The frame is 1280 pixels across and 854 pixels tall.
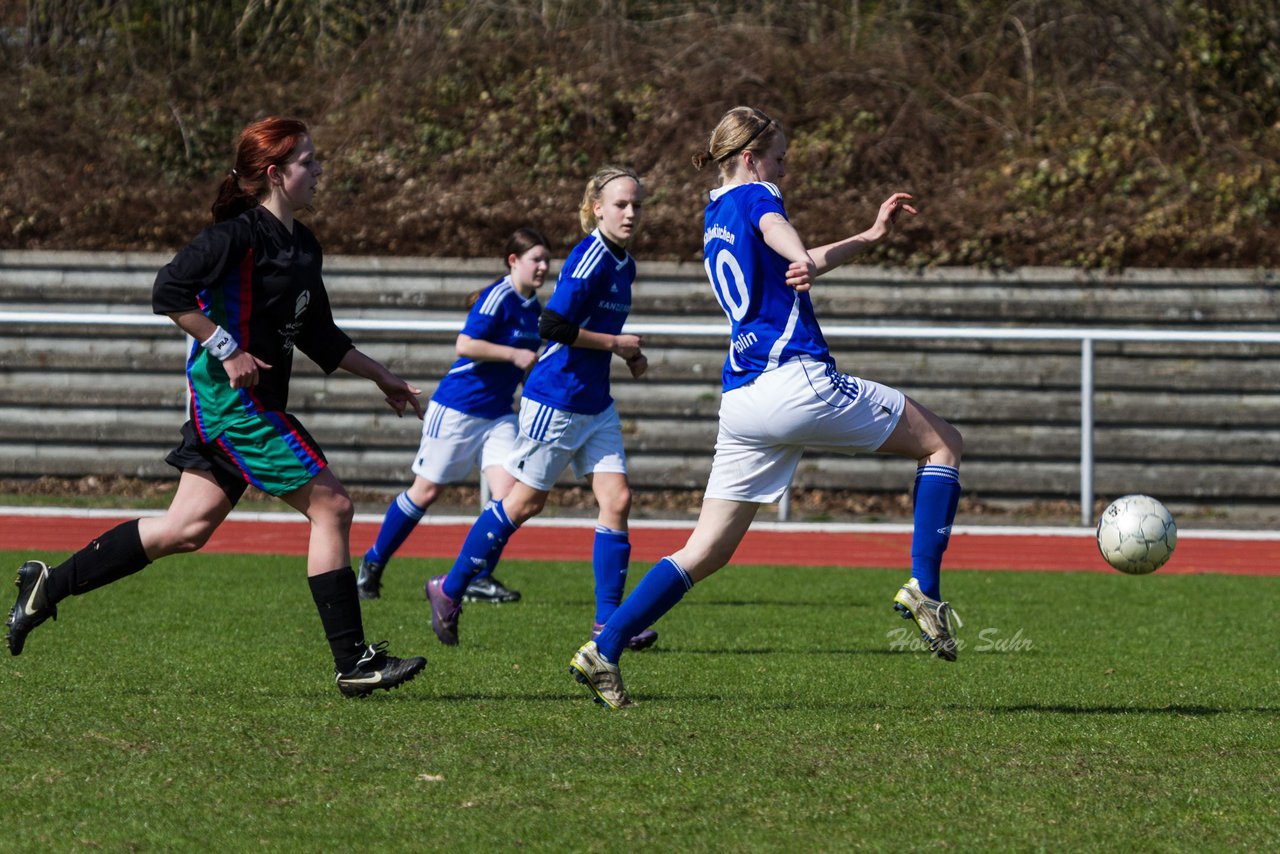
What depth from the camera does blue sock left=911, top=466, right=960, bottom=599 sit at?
17.4 ft

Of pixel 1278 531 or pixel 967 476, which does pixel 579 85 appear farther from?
pixel 1278 531

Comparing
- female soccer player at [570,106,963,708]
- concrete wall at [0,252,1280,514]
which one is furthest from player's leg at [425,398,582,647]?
concrete wall at [0,252,1280,514]

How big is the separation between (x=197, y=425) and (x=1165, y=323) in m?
11.6

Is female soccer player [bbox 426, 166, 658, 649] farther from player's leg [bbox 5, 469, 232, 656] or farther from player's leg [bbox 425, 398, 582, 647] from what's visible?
player's leg [bbox 5, 469, 232, 656]

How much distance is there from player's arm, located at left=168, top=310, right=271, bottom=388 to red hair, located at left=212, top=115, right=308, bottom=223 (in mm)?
442

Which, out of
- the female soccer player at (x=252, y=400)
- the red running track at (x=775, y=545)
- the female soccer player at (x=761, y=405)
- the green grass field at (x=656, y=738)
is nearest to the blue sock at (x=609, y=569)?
the green grass field at (x=656, y=738)

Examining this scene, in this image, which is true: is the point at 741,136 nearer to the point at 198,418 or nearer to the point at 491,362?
the point at 198,418

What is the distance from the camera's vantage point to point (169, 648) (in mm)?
6527

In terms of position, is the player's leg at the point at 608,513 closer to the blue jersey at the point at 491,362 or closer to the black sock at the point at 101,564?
the blue jersey at the point at 491,362

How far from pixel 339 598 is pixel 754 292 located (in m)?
1.67

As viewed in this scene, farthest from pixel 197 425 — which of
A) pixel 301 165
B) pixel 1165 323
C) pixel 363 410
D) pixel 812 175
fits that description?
pixel 812 175

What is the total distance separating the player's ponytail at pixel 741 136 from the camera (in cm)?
521

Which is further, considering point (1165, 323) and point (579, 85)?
point (579, 85)

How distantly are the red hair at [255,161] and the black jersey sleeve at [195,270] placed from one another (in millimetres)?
240
